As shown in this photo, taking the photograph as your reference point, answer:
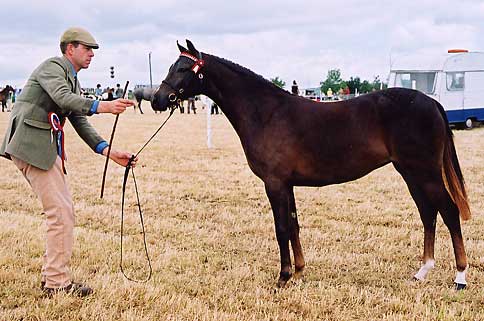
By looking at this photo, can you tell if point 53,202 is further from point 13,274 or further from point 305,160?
point 305,160

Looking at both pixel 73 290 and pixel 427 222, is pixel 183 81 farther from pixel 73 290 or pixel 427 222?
pixel 427 222

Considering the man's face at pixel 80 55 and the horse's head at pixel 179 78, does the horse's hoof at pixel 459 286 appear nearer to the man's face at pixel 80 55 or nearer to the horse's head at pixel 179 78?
the horse's head at pixel 179 78

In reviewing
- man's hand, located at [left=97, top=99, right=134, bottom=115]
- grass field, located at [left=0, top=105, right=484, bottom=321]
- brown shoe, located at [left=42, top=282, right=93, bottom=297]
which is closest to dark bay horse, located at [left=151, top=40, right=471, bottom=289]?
grass field, located at [left=0, top=105, right=484, bottom=321]

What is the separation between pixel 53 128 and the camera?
13.7 ft

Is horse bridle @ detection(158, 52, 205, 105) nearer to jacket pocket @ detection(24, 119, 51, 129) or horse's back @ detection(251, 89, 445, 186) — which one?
horse's back @ detection(251, 89, 445, 186)

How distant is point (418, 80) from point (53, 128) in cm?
2084

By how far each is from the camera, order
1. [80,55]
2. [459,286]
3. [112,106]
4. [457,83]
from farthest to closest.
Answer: [457,83] → [459,286] → [80,55] → [112,106]

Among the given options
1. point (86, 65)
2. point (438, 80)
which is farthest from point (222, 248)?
point (438, 80)

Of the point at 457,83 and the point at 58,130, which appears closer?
the point at 58,130

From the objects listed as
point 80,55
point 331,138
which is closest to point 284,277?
point 331,138

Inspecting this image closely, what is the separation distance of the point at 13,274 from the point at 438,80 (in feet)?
66.3

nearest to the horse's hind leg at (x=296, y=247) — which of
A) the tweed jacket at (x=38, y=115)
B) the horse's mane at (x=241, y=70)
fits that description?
the horse's mane at (x=241, y=70)

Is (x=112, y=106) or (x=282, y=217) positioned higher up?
(x=112, y=106)

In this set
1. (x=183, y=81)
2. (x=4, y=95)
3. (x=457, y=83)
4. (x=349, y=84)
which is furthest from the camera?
(x=349, y=84)
